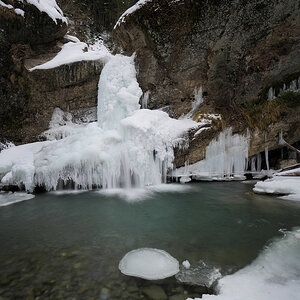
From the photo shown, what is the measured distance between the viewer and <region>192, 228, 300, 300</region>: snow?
74.8 inches

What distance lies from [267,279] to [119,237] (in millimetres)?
2142

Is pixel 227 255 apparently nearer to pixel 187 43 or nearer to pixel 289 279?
pixel 289 279

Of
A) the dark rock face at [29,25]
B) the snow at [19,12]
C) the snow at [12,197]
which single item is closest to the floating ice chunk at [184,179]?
the snow at [12,197]

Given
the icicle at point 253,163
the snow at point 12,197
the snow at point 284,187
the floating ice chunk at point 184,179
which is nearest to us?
the snow at point 284,187

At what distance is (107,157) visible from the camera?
278 inches

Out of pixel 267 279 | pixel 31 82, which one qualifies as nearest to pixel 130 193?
pixel 267 279

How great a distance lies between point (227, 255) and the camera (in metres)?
2.74

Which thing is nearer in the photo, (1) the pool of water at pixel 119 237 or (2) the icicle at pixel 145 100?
(1) the pool of water at pixel 119 237

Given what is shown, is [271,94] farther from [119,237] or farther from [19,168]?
[19,168]

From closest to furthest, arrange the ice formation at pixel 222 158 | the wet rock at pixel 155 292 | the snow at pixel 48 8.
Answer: the wet rock at pixel 155 292 < the ice formation at pixel 222 158 < the snow at pixel 48 8

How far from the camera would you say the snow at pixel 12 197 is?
5.83 m

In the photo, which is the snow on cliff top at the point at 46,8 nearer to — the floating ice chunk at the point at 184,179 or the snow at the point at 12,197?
the snow at the point at 12,197

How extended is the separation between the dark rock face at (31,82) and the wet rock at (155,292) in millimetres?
9739

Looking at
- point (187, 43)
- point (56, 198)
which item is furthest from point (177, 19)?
point (56, 198)
